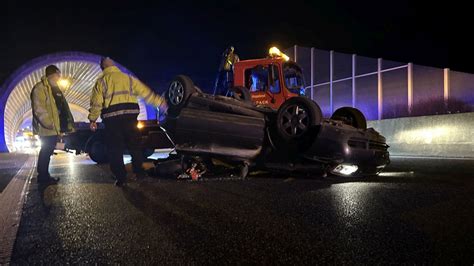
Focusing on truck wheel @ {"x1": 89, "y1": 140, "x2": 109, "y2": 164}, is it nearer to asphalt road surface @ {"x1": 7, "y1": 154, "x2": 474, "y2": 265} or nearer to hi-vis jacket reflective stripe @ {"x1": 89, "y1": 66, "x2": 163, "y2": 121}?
hi-vis jacket reflective stripe @ {"x1": 89, "y1": 66, "x2": 163, "y2": 121}

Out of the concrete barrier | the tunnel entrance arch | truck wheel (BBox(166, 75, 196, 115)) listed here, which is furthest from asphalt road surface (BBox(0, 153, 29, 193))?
the concrete barrier

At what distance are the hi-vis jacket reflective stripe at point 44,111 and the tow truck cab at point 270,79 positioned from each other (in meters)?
3.62

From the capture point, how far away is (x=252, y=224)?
113 inches

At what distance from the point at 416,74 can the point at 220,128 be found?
12.9 m

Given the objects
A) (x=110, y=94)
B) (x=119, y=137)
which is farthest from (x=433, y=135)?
(x=110, y=94)

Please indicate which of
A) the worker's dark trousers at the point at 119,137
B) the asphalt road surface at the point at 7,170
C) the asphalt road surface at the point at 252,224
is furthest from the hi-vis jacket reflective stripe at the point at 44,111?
the asphalt road surface at the point at 252,224

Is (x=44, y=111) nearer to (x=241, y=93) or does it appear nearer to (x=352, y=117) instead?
(x=241, y=93)

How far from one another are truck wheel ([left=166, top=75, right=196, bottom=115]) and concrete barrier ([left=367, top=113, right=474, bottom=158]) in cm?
833

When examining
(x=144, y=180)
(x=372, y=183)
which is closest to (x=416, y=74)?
(x=372, y=183)

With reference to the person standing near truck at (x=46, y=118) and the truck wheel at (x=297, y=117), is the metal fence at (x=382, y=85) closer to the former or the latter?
the truck wheel at (x=297, y=117)

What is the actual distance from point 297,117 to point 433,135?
306 inches

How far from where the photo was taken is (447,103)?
13.3 metres

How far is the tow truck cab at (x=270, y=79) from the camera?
749cm

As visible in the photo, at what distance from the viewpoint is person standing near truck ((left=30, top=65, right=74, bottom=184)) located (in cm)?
567
